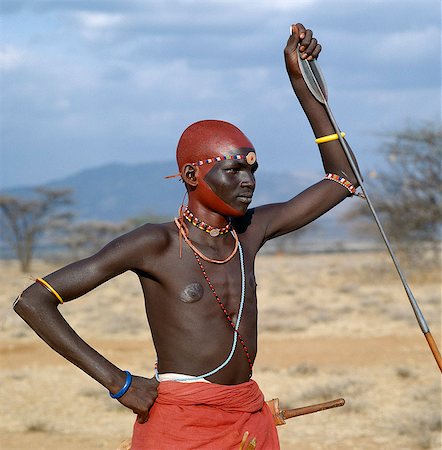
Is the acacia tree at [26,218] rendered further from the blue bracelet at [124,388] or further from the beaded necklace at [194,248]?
the blue bracelet at [124,388]

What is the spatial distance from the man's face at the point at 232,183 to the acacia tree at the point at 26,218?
33540 millimetres

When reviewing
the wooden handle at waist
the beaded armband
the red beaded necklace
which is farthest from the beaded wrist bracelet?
the wooden handle at waist

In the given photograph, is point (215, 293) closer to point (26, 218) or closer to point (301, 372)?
point (301, 372)

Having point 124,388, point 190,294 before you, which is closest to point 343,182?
point 190,294

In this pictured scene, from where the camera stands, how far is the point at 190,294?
3631 millimetres

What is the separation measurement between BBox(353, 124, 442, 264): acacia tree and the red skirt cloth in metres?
20.1

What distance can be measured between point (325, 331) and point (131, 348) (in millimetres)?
3127

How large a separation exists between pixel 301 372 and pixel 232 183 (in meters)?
8.21

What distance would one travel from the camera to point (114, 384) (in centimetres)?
341

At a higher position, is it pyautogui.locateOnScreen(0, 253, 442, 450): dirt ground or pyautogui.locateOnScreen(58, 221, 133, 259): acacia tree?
pyautogui.locateOnScreen(58, 221, 133, 259): acacia tree

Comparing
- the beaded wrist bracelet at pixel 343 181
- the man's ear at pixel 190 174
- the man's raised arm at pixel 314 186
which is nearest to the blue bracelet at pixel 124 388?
the man's ear at pixel 190 174

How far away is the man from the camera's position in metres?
3.45

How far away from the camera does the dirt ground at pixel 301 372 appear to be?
8570 millimetres

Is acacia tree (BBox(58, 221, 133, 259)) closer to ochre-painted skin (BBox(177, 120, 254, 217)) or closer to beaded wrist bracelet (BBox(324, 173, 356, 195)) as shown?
beaded wrist bracelet (BBox(324, 173, 356, 195))
